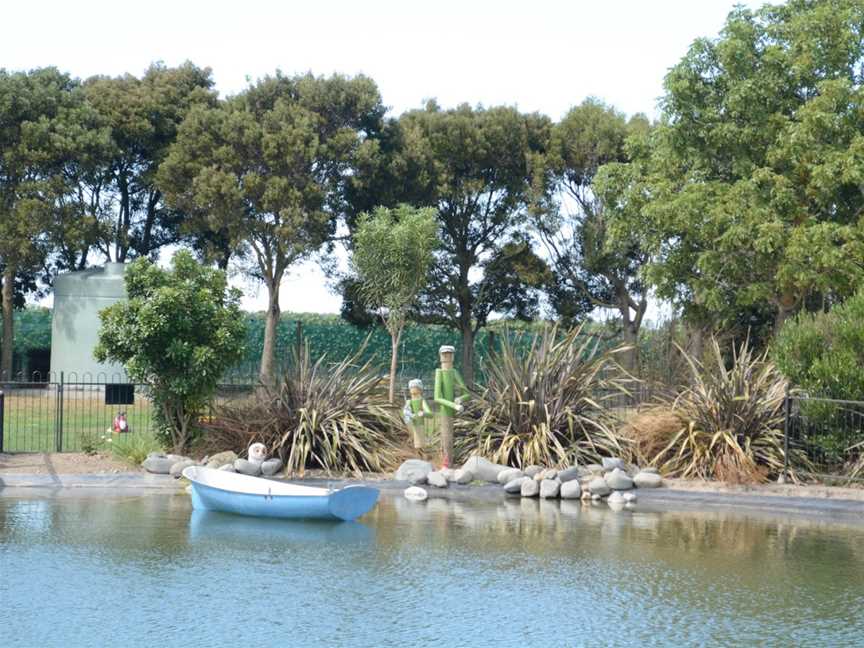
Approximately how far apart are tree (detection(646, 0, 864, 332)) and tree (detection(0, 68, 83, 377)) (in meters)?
22.1

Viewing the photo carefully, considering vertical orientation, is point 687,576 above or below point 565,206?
below

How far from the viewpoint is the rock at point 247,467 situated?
1805cm

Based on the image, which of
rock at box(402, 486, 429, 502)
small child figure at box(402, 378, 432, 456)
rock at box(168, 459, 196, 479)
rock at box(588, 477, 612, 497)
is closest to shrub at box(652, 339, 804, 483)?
rock at box(588, 477, 612, 497)

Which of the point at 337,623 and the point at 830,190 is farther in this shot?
the point at 830,190

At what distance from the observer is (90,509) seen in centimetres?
1556

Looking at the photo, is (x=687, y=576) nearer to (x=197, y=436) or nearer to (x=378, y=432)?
(x=378, y=432)

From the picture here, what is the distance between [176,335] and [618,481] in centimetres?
769

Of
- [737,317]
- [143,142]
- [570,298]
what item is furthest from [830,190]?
[143,142]

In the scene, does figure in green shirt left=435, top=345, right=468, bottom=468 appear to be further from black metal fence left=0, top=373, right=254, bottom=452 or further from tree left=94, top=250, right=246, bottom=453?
black metal fence left=0, top=373, right=254, bottom=452

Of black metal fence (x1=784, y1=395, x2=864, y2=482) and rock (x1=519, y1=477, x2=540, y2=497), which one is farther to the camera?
black metal fence (x1=784, y1=395, x2=864, y2=482)

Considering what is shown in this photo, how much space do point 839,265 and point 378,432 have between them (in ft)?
32.8

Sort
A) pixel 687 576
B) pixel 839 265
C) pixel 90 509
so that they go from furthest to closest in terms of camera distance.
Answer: pixel 839 265
pixel 90 509
pixel 687 576

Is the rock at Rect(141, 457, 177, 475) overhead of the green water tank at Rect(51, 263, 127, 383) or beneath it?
beneath

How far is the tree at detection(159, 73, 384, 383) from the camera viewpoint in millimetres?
39625
